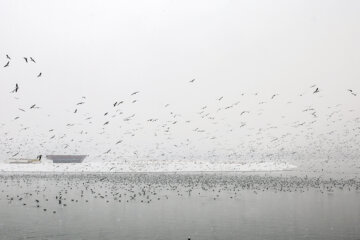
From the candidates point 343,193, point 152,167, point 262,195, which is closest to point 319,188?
point 343,193

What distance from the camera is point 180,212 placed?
28.6 meters

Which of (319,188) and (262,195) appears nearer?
(262,195)

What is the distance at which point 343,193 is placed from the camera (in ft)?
128

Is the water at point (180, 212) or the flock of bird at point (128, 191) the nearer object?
the water at point (180, 212)

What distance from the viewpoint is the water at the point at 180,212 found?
22.0 meters

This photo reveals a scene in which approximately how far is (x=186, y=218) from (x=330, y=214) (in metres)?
9.10

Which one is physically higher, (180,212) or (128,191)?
(128,191)

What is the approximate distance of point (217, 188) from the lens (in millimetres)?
43562

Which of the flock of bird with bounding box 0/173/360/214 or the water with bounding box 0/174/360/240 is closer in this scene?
the water with bounding box 0/174/360/240

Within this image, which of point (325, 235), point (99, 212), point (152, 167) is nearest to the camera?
point (325, 235)

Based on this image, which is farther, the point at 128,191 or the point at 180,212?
the point at 128,191

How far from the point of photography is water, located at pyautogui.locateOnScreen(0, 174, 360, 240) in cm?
2205

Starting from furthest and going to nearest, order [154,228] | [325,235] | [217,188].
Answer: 1. [217,188]
2. [154,228]
3. [325,235]

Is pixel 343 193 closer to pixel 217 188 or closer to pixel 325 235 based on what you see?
pixel 217 188
